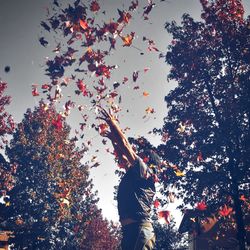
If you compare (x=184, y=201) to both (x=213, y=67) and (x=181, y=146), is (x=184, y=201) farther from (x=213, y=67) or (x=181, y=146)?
(x=213, y=67)

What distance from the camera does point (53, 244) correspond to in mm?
28484

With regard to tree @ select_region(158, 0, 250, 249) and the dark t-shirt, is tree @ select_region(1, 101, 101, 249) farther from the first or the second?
the dark t-shirt

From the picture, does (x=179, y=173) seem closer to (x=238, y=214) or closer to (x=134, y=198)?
(x=238, y=214)

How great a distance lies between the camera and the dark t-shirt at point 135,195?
3.84 meters

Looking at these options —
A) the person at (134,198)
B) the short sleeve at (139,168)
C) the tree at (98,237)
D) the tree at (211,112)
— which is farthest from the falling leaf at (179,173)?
the tree at (98,237)

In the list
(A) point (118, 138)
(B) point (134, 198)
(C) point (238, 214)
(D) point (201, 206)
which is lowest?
(B) point (134, 198)

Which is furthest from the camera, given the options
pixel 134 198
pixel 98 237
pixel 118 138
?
pixel 98 237

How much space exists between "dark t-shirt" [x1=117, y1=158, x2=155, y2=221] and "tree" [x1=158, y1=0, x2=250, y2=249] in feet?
37.7

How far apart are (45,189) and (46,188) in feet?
0.46

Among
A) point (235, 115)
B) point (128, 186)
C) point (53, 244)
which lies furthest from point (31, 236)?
point (128, 186)

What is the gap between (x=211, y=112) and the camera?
16.3 metres

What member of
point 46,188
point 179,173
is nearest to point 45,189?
point 46,188

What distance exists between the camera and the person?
3.73 meters

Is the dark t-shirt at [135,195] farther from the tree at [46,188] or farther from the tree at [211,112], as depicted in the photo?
the tree at [46,188]
